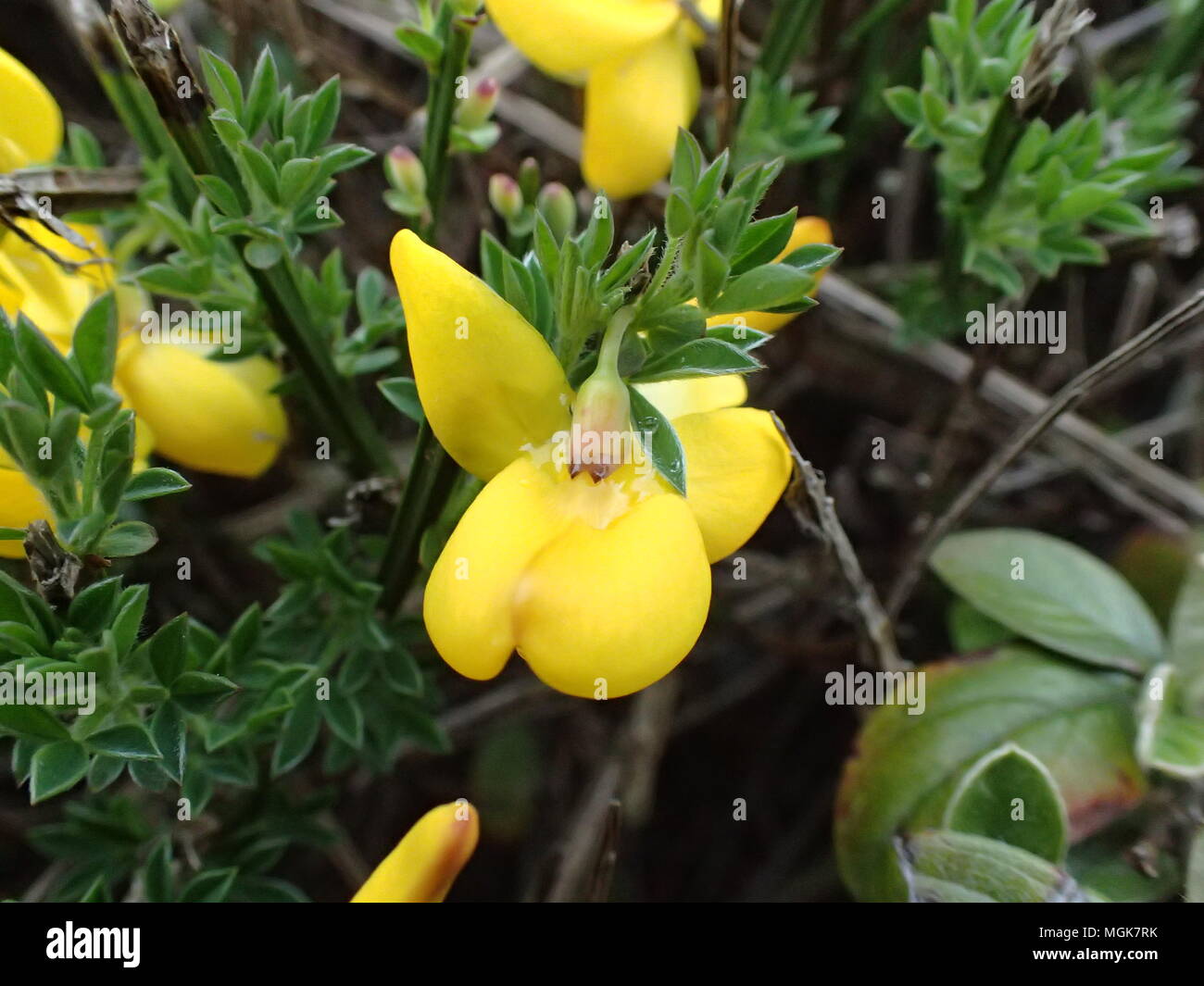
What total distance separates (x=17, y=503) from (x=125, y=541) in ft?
0.27

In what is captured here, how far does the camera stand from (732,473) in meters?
0.67

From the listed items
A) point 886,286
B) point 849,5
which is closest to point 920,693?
point 886,286

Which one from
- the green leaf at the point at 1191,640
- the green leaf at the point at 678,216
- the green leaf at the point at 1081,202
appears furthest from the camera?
the green leaf at the point at 1191,640

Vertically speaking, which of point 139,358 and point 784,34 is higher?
point 784,34

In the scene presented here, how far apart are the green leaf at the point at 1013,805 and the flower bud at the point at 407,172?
665 mm

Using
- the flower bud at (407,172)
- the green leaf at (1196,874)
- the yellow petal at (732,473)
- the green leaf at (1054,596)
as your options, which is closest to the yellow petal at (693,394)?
the yellow petal at (732,473)

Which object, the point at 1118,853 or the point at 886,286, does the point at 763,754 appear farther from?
the point at 886,286

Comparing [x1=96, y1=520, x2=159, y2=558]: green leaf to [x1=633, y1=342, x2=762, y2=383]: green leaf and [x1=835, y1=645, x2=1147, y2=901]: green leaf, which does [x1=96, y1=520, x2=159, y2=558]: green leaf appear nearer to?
[x1=633, y1=342, x2=762, y2=383]: green leaf

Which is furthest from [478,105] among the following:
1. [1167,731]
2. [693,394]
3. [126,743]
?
[1167,731]

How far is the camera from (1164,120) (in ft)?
3.50

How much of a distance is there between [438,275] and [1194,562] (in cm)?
89

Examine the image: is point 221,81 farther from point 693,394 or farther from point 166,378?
point 693,394

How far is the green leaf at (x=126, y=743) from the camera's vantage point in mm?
665

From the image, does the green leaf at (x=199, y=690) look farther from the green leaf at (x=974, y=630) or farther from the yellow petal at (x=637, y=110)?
the green leaf at (x=974, y=630)
